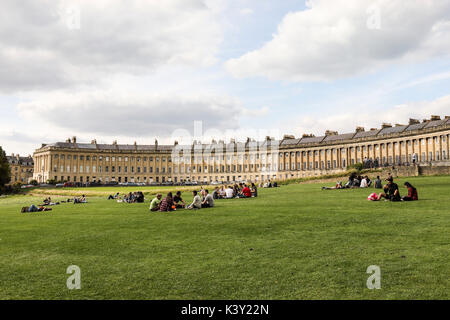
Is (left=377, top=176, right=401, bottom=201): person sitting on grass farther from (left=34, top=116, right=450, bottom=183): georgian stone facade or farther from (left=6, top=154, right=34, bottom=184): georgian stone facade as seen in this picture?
(left=6, top=154, right=34, bottom=184): georgian stone facade

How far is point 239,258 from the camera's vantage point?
30.5 feet

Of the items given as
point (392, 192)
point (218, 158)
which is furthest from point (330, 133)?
point (392, 192)

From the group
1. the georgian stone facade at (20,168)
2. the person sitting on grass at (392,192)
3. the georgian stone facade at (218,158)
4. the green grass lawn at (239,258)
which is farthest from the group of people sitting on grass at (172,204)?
the georgian stone facade at (20,168)

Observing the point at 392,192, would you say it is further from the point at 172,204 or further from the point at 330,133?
the point at 330,133

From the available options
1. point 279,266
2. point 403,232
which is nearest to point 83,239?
point 279,266

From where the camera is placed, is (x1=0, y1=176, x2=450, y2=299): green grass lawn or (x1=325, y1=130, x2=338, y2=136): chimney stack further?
(x1=325, y1=130, x2=338, y2=136): chimney stack

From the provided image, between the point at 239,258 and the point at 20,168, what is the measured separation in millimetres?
170459

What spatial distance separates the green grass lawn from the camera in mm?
7109

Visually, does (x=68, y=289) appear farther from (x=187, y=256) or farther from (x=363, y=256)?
(x=363, y=256)

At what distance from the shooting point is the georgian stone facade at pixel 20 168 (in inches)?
6068

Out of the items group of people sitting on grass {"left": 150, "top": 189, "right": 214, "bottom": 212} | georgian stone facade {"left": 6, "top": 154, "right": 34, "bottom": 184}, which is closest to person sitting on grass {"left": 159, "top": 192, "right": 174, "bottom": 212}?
group of people sitting on grass {"left": 150, "top": 189, "right": 214, "bottom": 212}

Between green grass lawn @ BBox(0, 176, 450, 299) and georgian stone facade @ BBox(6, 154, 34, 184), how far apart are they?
523ft

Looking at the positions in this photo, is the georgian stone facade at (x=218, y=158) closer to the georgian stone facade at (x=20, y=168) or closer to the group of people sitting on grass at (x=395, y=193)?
the georgian stone facade at (x=20, y=168)
